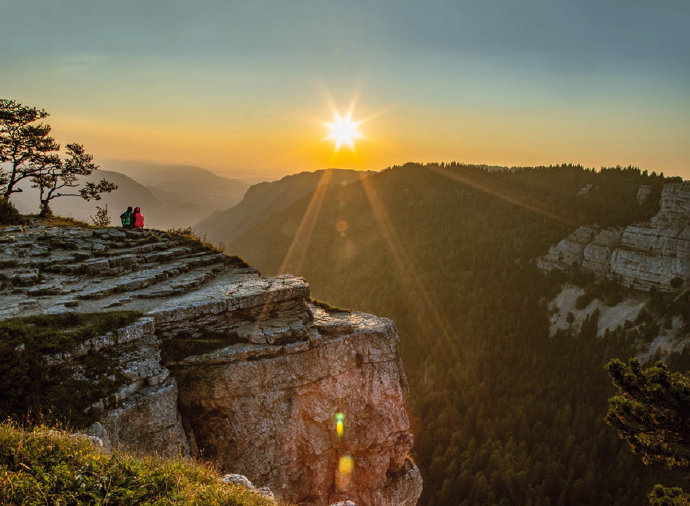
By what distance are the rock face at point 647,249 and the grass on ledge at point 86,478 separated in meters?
105

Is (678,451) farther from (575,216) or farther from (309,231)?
(309,231)

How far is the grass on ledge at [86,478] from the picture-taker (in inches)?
259

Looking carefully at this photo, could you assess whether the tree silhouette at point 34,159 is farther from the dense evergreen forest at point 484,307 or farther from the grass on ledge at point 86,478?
the dense evergreen forest at point 484,307

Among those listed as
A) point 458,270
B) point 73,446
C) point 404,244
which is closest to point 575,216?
point 458,270

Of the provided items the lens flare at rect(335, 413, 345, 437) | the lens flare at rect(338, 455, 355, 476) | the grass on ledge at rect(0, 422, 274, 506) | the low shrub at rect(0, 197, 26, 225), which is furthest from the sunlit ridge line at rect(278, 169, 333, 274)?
the grass on ledge at rect(0, 422, 274, 506)

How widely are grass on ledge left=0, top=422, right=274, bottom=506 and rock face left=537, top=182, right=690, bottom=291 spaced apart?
105 m

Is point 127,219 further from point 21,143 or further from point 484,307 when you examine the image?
point 484,307

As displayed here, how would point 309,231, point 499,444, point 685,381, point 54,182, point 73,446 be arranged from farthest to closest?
1. point 309,231
2. point 499,444
3. point 54,182
4. point 685,381
5. point 73,446

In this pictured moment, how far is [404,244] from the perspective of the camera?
139250 millimetres

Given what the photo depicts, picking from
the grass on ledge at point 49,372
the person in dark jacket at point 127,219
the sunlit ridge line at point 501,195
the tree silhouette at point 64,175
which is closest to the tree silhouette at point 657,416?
the grass on ledge at point 49,372

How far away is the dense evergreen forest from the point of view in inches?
2058

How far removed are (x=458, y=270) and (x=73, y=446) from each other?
117m

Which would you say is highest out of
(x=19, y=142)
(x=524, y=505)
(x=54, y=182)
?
(x=19, y=142)

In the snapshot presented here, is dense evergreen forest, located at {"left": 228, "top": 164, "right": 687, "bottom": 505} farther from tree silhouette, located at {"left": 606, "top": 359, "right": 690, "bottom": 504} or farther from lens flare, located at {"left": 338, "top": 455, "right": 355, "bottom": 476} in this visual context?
tree silhouette, located at {"left": 606, "top": 359, "right": 690, "bottom": 504}
